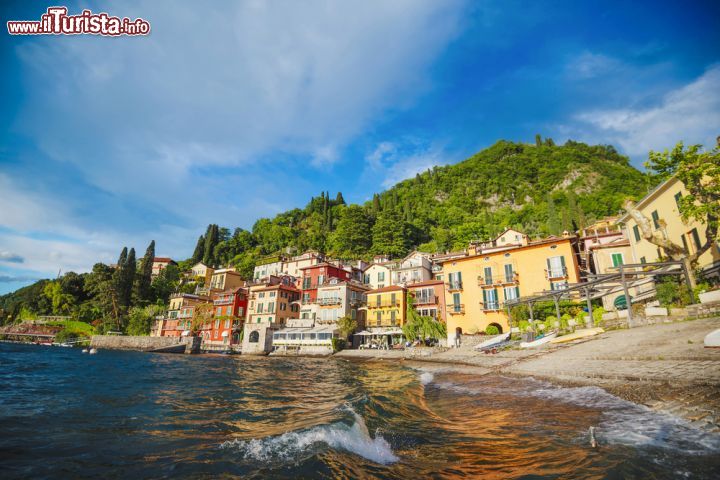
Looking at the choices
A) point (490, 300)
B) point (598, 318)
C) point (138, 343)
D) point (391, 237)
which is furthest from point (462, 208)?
point (138, 343)

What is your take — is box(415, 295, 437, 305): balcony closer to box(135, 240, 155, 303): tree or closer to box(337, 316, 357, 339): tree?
box(337, 316, 357, 339): tree

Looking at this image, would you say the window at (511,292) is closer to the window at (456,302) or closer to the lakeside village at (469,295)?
the lakeside village at (469,295)

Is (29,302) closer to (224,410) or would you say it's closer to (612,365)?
(224,410)

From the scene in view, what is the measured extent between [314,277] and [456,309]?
23.9 metres

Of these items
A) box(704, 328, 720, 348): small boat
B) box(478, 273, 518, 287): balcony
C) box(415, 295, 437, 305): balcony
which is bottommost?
box(704, 328, 720, 348): small boat

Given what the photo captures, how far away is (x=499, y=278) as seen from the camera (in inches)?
1350

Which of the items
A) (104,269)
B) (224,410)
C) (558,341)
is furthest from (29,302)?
(558,341)

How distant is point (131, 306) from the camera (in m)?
67.1

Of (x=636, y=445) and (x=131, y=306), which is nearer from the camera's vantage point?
(x=636, y=445)

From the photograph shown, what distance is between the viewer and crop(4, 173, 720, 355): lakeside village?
2064cm

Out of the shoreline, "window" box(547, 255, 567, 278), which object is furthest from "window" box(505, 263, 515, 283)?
the shoreline

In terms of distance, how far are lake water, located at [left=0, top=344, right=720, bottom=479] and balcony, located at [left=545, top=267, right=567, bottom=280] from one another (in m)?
23.5

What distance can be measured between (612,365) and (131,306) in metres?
79.9

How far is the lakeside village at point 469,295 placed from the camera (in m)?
21.9
